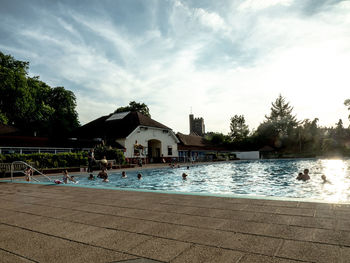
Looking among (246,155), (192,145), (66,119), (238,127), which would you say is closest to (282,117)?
(238,127)

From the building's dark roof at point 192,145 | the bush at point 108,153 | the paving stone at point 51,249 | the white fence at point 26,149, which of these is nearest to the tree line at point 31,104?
the white fence at point 26,149

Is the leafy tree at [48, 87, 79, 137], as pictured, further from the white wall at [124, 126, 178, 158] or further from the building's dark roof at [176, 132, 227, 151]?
the building's dark roof at [176, 132, 227, 151]

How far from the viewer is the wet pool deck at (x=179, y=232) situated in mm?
2711

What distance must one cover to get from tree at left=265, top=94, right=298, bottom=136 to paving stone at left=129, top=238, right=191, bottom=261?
71733 mm

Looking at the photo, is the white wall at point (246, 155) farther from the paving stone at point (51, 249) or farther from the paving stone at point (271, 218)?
the paving stone at point (51, 249)

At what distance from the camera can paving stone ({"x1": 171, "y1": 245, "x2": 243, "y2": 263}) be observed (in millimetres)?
2562

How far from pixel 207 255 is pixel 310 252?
3.68 feet

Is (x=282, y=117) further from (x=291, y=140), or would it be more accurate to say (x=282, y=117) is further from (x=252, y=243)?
(x=252, y=243)

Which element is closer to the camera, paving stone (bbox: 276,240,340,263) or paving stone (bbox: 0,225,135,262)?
paving stone (bbox: 276,240,340,263)

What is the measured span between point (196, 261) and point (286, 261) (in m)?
0.91

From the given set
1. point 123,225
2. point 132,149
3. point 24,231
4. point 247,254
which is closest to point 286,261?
point 247,254

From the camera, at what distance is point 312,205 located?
15.4 ft

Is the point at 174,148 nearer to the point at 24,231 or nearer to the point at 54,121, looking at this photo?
the point at 54,121

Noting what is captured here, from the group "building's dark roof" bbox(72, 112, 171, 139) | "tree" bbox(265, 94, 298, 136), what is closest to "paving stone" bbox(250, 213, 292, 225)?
"building's dark roof" bbox(72, 112, 171, 139)
